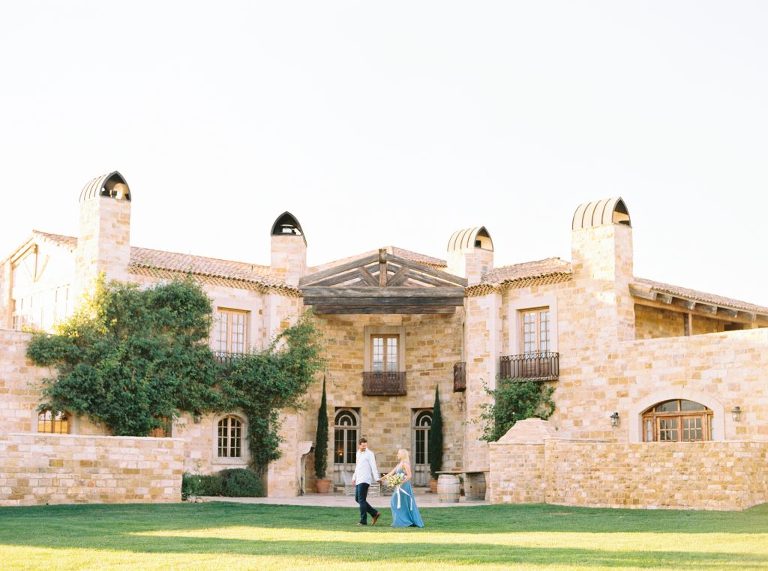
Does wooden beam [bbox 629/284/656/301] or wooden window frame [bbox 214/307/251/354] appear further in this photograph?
wooden window frame [bbox 214/307/251/354]

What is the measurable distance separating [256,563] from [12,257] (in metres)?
21.9

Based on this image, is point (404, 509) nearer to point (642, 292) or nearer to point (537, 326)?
point (642, 292)

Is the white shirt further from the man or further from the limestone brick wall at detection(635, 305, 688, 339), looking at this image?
the limestone brick wall at detection(635, 305, 688, 339)

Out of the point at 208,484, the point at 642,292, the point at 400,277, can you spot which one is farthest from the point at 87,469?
the point at 642,292

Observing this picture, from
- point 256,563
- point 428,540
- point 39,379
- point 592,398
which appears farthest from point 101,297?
point 256,563

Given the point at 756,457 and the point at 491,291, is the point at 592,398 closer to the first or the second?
the point at 491,291

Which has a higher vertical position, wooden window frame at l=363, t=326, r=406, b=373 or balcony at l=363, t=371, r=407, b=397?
wooden window frame at l=363, t=326, r=406, b=373

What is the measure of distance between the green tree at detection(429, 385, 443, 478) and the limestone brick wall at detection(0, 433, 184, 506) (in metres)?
11.1

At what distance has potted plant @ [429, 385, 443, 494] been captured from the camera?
104ft

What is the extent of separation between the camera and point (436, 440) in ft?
104

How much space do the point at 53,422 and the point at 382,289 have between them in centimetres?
935

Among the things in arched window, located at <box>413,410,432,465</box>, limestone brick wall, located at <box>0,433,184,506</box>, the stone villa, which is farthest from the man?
arched window, located at <box>413,410,432,465</box>

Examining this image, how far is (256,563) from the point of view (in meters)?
11.3

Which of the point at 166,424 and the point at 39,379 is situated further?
the point at 166,424
